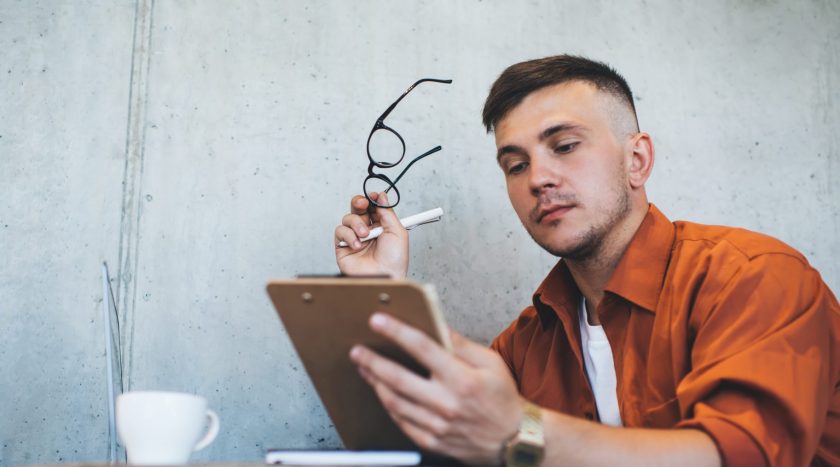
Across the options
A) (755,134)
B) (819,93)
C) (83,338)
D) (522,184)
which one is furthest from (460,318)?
(819,93)

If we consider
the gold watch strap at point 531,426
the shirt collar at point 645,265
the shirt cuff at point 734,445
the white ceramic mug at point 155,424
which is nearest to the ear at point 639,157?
the shirt collar at point 645,265

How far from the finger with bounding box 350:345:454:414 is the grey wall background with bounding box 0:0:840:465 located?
91 centimetres

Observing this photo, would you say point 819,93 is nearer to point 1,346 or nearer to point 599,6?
point 599,6

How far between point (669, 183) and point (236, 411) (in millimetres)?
1317

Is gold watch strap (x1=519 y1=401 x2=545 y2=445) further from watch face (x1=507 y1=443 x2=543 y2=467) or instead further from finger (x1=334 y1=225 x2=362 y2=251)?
finger (x1=334 y1=225 x2=362 y2=251)

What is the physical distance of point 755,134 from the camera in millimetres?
2064

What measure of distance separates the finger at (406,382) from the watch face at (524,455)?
12 centimetres

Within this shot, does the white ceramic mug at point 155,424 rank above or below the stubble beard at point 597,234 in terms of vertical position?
below

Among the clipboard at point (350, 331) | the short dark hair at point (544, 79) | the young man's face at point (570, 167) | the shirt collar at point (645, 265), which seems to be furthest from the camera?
the short dark hair at point (544, 79)

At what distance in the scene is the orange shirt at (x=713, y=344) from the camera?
1018 millimetres

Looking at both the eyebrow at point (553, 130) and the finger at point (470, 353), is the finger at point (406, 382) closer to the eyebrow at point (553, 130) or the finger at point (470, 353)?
the finger at point (470, 353)

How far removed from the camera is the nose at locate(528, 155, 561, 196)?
1.46 meters

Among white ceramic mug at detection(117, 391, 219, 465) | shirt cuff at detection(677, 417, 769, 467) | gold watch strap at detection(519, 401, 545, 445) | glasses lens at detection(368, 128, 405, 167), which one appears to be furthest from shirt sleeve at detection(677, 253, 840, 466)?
glasses lens at detection(368, 128, 405, 167)

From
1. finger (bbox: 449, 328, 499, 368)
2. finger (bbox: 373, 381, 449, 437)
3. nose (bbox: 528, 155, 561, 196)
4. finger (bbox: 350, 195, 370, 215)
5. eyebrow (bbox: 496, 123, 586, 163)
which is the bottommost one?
finger (bbox: 373, 381, 449, 437)
